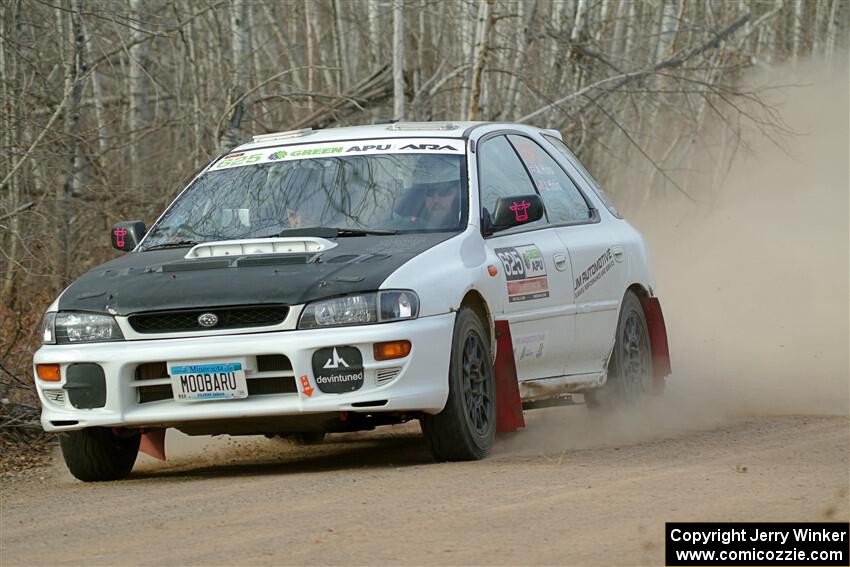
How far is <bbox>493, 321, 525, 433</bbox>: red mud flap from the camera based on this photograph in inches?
315

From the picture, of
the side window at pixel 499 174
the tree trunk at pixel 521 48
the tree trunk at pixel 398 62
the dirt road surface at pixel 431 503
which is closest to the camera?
the dirt road surface at pixel 431 503

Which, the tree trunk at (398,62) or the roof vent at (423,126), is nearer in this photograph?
the roof vent at (423,126)

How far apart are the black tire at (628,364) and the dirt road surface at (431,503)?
78 centimetres

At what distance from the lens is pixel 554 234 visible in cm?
888

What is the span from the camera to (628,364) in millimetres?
9672

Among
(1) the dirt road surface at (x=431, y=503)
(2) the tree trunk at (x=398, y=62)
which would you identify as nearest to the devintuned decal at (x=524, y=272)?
(1) the dirt road surface at (x=431, y=503)

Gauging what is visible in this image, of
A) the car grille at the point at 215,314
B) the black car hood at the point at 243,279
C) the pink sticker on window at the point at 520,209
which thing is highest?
the pink sticker on window at the point at 520,209

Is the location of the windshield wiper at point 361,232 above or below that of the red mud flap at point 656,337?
above

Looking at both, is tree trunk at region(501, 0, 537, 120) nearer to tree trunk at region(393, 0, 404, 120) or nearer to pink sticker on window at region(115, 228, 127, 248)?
tree trunk at region(393, 0, 404, 120)

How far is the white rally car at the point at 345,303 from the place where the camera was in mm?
7031

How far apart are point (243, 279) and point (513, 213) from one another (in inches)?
62.8

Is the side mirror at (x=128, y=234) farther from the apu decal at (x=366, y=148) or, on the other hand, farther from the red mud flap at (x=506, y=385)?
the red mud flap at (x=506, y=385)

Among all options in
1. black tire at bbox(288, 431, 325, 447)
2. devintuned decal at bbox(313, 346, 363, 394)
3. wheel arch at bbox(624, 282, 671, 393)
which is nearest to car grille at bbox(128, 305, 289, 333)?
devintuned decal at bbox(313, 346, 363, 394)

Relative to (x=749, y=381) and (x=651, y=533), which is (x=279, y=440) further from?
(x=651, y=533)
